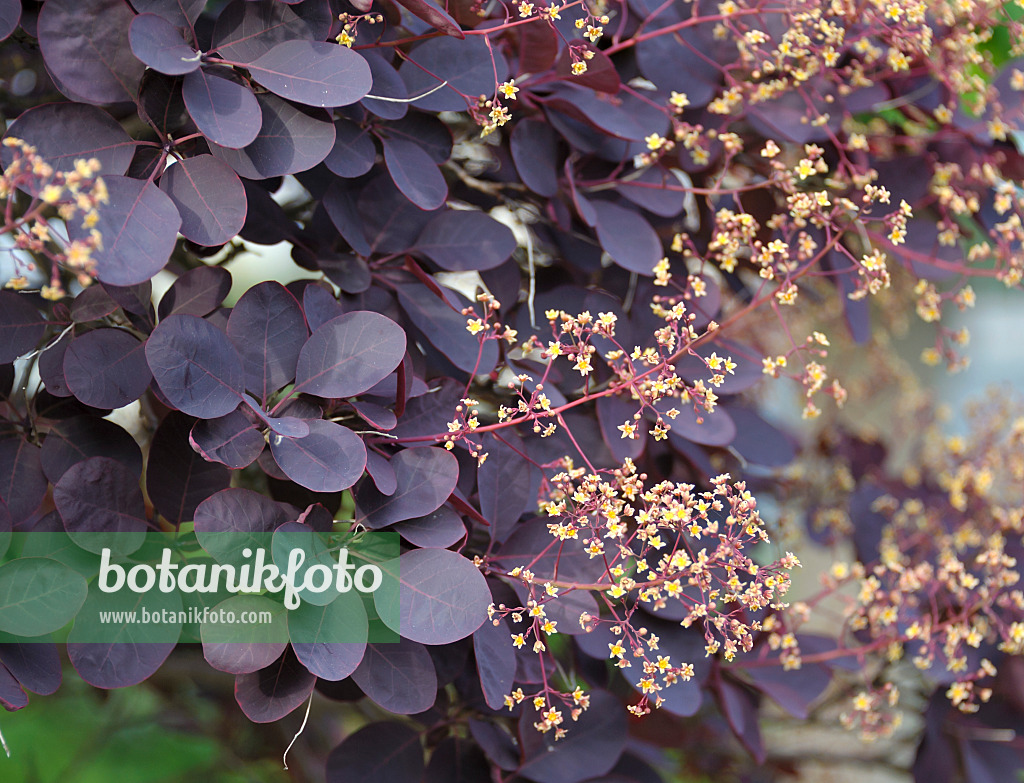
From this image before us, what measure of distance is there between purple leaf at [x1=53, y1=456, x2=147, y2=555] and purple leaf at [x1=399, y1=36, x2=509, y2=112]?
378 millimetres

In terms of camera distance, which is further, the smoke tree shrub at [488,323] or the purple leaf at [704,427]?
the purple leaf at [704,427]

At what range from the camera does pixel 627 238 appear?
0.71m

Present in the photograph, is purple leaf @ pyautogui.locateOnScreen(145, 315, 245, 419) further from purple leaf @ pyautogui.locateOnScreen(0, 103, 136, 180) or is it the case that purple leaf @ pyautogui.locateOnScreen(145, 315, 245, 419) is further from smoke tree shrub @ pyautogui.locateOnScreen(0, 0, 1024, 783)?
purple leaf @ pyautogui.locateOnScreen(0, 103, 136, 180)

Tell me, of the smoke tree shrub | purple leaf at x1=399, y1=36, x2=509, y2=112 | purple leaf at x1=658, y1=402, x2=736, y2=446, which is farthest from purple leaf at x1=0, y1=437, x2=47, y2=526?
purple leaf at x1=658, y1=402, x2=736, y2=446

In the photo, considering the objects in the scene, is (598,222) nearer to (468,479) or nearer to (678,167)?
(678,167)

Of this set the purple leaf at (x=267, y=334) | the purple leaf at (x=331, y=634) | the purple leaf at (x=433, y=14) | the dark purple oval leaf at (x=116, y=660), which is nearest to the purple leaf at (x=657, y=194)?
the purple leaf at (x=433, y=14)

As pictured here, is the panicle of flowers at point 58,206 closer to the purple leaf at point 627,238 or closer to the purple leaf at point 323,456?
the purple leaf at point 323,456

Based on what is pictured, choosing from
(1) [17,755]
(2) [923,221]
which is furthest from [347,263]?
(1) [17,755]

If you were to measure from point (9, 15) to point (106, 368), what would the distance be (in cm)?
24

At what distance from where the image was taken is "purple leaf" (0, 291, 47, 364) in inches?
21.5

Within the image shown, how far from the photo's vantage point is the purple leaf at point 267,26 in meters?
0.53

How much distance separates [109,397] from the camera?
0.53m

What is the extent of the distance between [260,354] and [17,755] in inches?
33.5

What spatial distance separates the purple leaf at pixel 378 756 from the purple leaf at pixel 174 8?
1.92ft
